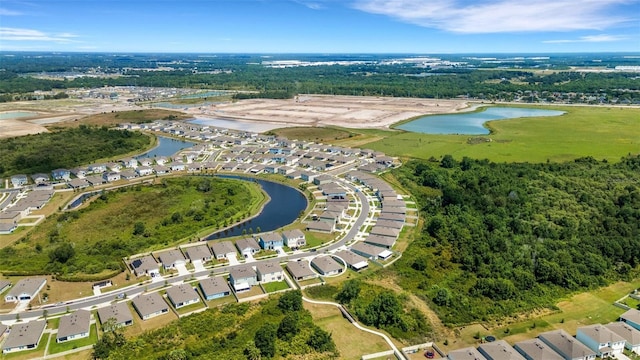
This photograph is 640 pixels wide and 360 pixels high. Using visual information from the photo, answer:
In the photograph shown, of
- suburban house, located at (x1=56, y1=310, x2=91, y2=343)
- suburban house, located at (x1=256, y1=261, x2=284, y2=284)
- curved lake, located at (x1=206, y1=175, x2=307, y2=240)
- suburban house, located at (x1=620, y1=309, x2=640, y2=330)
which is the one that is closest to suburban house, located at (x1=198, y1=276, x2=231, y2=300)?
suburban house, located at (x1=256, y1=261, x2=284, y2=284)

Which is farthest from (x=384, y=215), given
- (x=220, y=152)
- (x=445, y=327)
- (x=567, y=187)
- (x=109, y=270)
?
(x=220, y=152)

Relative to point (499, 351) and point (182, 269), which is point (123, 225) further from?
point (499, 351)

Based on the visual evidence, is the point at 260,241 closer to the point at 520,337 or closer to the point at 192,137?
the point at 520,337

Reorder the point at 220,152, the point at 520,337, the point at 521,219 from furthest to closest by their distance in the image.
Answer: the point at 220,152
the point at 521,219
the point at 520,337

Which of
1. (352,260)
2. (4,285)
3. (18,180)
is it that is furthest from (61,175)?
(352,260)

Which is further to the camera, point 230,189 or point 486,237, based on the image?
point 230,189

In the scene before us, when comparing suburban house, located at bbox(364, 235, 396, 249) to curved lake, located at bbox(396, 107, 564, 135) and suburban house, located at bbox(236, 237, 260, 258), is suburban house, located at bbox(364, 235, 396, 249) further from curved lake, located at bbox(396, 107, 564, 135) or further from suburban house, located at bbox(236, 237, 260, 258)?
curved lake, located at bbox(396, 107, 564, 135)

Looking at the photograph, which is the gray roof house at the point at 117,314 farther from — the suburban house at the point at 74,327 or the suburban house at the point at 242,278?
the suburban house at the point at 242,278
